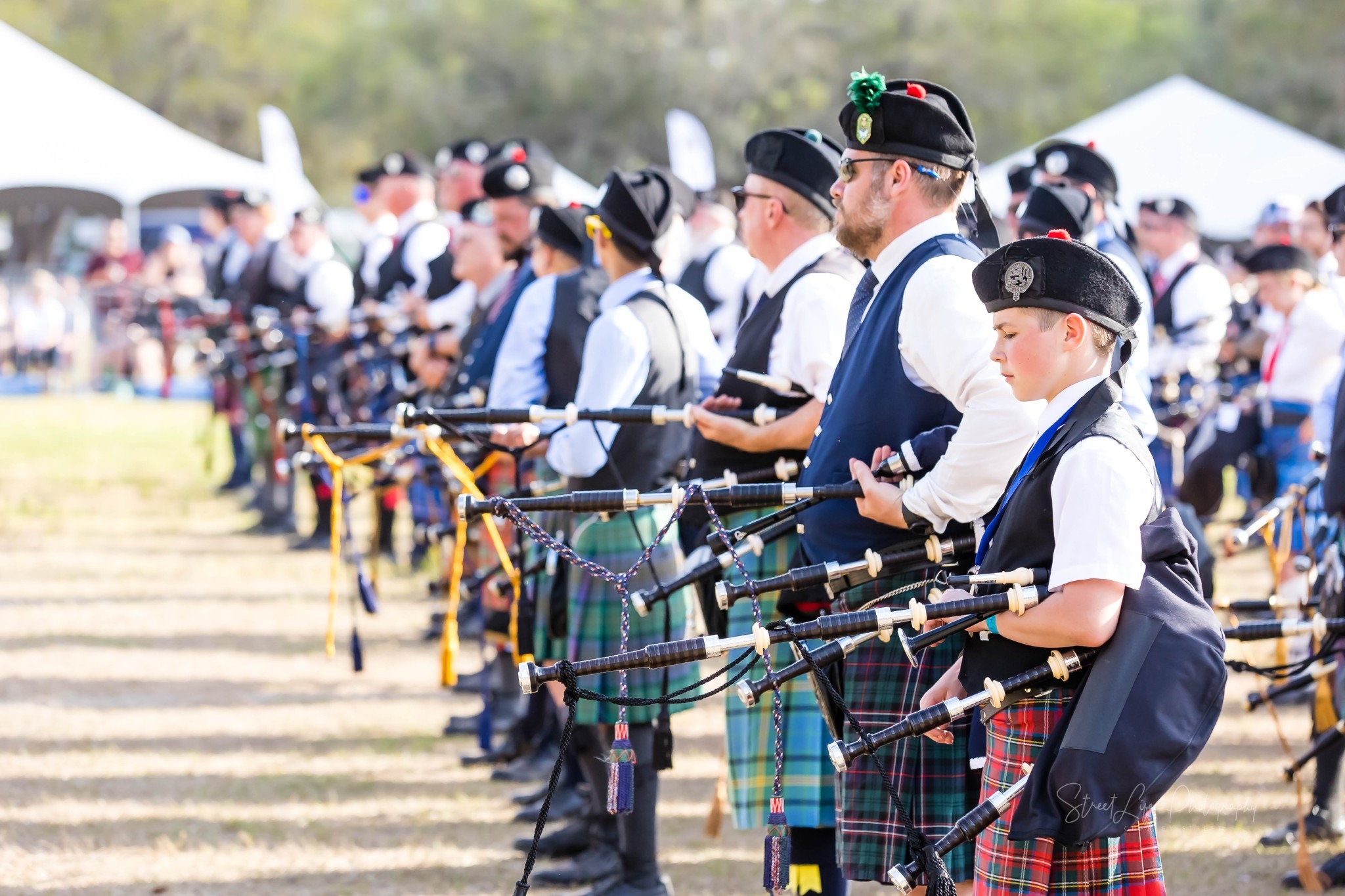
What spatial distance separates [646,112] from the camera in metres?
32.7

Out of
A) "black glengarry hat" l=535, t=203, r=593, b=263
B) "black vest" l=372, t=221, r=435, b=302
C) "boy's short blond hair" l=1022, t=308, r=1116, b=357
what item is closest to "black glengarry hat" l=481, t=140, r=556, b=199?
"black glengarry hat" l=535, t=203, r=593, b=263

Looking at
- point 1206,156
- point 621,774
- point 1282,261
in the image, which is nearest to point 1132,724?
point 621,774

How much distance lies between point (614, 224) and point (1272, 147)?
997cm

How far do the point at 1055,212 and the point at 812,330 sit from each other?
5.11 ft

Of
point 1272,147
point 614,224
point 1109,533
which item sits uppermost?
point 1272,147

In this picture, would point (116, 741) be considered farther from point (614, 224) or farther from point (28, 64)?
point (28, 64)

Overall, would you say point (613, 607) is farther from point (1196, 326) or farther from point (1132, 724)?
point (1196, 326)

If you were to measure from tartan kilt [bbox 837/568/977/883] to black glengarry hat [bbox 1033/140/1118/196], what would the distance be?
2.63 metres

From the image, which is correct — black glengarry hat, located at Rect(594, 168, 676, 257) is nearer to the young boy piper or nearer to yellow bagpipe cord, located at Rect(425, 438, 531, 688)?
yellow bagpipe cord, located at Rect(425, 438, 531, 688)

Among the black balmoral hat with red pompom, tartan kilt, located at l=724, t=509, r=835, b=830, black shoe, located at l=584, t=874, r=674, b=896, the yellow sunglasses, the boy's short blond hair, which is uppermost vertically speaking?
the black balmoral hat with red pompom

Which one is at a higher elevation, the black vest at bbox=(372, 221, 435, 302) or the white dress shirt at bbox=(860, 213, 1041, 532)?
the black vest at bbox=(372, 221, 435, 302)

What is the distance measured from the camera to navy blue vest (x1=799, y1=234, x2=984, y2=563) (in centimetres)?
276

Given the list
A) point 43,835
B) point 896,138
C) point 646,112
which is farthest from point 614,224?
point 646,112

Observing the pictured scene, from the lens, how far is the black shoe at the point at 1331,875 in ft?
12.9
